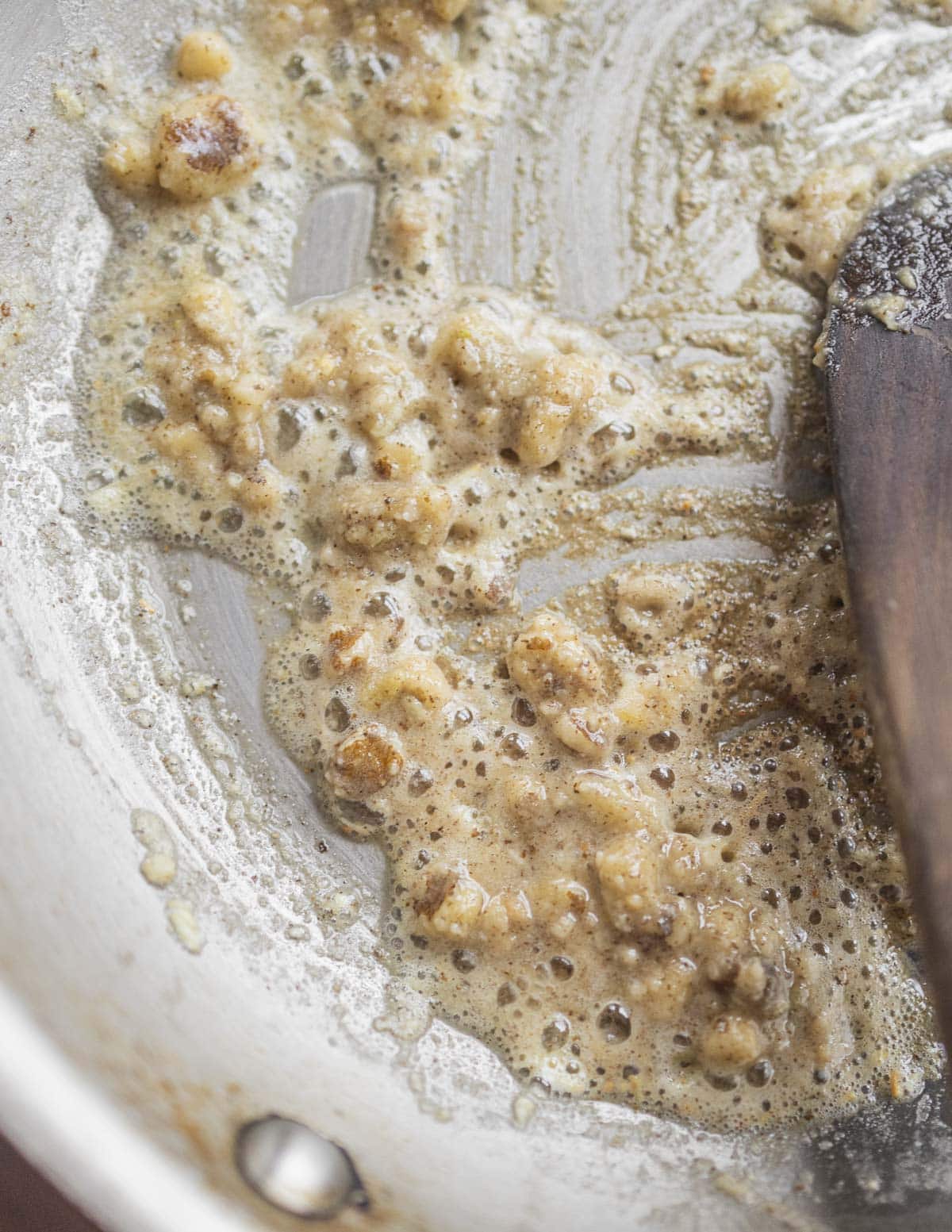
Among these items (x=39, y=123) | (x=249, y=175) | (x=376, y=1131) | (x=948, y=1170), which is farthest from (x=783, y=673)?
(x=39, y=123)

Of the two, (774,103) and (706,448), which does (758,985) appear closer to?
(706,448)

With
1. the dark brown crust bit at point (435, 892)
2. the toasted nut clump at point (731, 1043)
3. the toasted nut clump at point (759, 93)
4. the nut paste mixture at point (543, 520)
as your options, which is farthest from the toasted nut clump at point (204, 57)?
the toasted nut clump at point (731, 1043)

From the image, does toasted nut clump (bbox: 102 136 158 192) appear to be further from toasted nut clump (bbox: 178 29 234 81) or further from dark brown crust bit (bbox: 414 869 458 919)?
dark brown crust bit (bbox: 414 869 458 919)

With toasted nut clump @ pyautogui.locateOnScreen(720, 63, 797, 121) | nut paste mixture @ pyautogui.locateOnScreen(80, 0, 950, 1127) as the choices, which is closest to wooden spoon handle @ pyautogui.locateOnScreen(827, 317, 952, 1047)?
nut paste mixture @ pyautogui.locateOnScreen(80, 0, 950, 1127)

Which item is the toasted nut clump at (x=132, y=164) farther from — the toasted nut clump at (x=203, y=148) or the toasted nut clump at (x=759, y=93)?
the toasted nut clump at (x=759, y=93)

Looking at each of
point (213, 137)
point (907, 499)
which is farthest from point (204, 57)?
point (907, 499)
